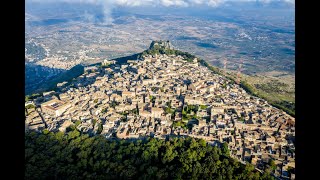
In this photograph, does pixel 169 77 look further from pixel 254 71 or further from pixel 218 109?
pixel 254 71

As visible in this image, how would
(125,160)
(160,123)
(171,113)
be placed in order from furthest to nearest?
(171,113), (160,123), (125,160)

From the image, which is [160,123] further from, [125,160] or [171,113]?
[125,160]

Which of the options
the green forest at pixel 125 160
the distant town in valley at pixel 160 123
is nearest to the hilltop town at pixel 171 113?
the distant town in valley at pixel 160 123

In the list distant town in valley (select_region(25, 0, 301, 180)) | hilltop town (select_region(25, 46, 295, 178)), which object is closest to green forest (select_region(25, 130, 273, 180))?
distant town in valley (select_region(25, 0, 301, 180))

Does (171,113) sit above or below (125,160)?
above

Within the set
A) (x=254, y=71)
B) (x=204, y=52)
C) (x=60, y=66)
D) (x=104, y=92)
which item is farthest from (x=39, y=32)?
(x=104, y=92)

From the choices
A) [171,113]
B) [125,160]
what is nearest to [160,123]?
[171,113]

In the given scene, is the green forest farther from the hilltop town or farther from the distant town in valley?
the hilltop town
